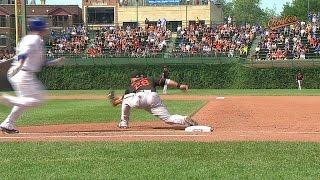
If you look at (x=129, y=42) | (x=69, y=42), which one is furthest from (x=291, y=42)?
(x=69, y=42)

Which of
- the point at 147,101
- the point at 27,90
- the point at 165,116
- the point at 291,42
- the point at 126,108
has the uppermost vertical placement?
the point at 291,42

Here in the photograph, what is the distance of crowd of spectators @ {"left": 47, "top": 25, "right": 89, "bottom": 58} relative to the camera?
50.6 metres

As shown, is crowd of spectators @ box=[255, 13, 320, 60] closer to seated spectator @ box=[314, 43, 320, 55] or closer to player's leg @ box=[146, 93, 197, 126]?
seated spectator @ box=[314, 43, 320, 55]

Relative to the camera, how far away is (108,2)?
80.8 metres

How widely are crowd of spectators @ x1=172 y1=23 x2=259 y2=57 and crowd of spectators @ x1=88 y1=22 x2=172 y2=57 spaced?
1660mm

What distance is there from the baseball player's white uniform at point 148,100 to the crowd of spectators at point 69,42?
1433 inches

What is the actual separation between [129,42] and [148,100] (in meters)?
39.1

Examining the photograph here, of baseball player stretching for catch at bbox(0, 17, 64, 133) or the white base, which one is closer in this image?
baseball player stretching for catch at bbox(0, 17, 64, 133)

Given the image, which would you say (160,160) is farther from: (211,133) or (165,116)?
(165,116)

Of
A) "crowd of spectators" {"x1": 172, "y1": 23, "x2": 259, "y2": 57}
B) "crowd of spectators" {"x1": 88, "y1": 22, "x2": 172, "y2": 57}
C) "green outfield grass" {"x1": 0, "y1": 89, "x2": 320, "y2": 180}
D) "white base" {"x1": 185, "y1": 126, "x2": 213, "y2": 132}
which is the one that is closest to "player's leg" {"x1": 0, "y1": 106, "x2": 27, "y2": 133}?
"green outfield grass" {"x1": 0, "y1": 89, "x2": 320, "y2": 180}

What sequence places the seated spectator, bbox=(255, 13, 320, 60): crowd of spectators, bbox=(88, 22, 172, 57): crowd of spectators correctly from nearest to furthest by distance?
the seated spectator, bbox=(255, 13, 320, 60): crowd of spectators, bbox=(88, 22, 172, 57): crowd of spectators

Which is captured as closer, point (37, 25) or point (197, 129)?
point (37, 25)

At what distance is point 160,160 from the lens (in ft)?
27.1

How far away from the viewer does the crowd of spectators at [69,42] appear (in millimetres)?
50625
